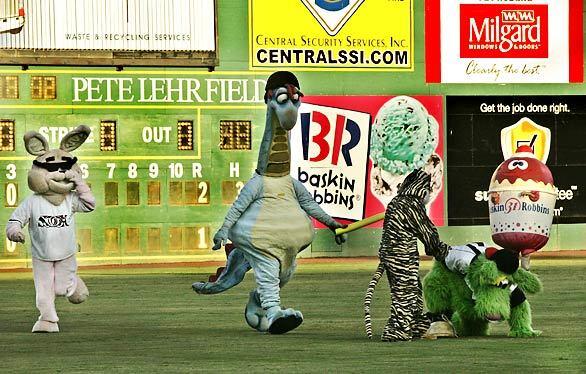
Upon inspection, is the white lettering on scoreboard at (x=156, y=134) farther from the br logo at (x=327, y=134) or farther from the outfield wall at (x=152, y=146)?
the br logo at (x=327, y=134)

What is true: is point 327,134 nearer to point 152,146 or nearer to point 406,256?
point 152,146

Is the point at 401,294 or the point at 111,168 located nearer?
the point at 401,294

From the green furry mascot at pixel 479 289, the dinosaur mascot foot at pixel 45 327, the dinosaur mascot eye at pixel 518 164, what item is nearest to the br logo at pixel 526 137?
the dinosaur mascot eye at pixel 518 164

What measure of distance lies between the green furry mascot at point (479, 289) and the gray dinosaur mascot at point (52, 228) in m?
3.61

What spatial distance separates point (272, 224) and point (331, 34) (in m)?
15.0

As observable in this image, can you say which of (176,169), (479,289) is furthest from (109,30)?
(479,289)

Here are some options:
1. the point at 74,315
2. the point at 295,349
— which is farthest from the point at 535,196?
the point at 295,349

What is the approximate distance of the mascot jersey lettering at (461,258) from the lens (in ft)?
45.5

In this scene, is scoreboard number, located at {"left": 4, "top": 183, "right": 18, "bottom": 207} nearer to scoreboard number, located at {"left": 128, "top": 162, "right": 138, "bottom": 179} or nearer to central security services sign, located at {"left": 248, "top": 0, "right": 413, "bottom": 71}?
scoreboard number, located at {"left": 128, "top": 162, "right": 138, "bottom": 179}

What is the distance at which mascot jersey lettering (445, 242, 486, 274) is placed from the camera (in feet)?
45.5

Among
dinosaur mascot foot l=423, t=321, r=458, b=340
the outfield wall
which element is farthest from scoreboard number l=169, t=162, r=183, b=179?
dinosaur mascot foot l=423, t=321, r=458, b=340

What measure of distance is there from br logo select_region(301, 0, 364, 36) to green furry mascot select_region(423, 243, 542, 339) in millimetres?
15802

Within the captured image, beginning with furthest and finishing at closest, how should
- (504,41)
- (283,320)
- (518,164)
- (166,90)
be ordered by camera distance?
(504,41)
(166,90)
(518,164)
(283,320)

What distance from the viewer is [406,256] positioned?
13.9 meters
